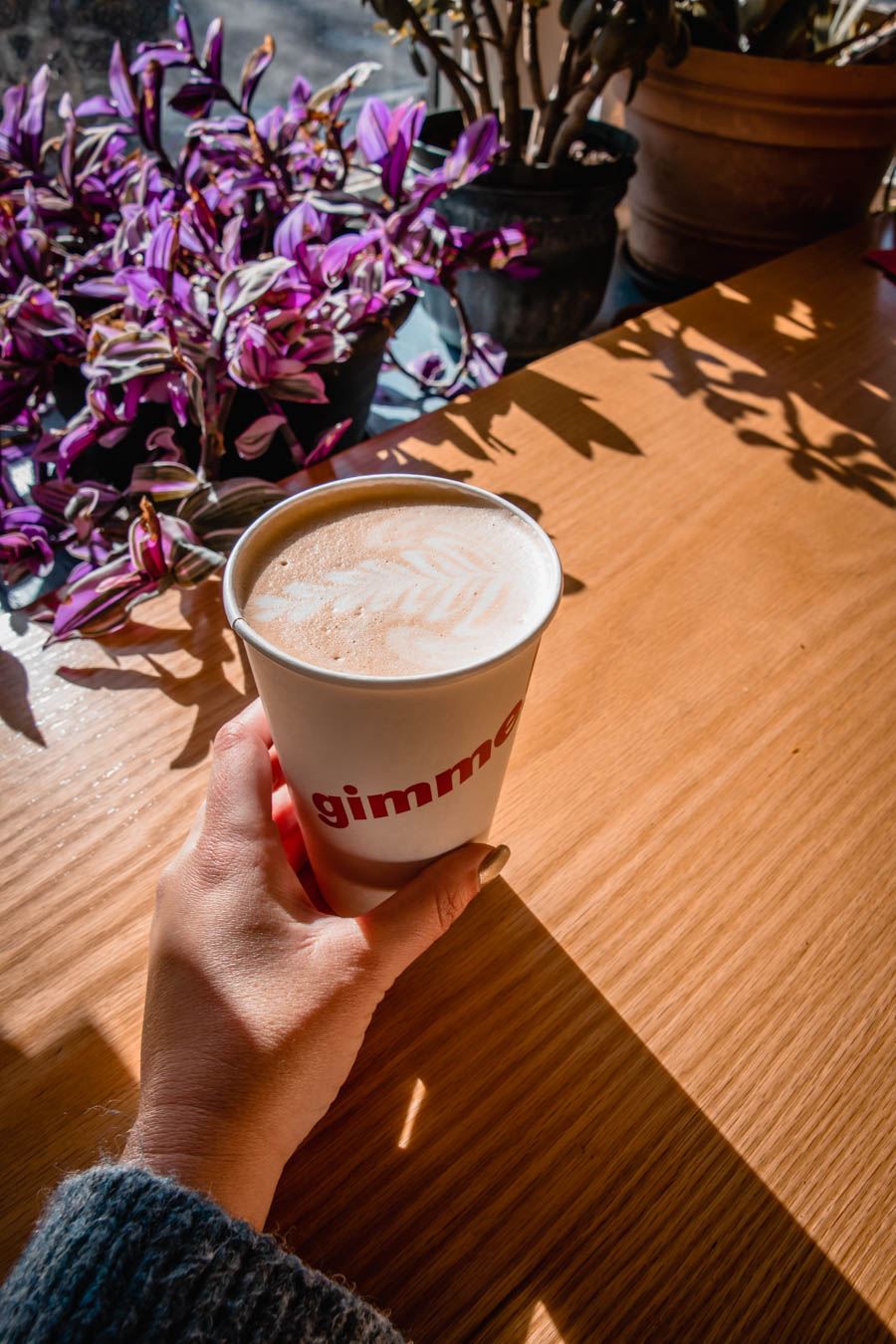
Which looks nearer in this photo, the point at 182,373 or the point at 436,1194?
the point at 436,1194

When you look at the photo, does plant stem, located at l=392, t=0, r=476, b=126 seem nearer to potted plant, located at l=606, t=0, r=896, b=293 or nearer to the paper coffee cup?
potted plant, located at l=606, t=0, r=896, b=293

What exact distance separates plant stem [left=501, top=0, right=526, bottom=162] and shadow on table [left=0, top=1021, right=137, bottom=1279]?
1397 millimetres

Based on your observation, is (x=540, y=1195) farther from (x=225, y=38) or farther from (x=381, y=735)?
(x=225, y=38)

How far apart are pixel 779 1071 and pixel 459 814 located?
28 cm

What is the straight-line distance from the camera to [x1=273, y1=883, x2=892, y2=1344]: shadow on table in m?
0.46

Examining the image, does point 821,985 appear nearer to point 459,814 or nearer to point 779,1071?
point 779,1071

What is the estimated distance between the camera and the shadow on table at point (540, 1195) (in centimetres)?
46

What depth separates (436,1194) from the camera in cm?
50

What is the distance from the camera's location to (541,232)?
130 centimetres

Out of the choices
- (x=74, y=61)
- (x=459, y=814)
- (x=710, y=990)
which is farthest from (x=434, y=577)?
(x=74, y=61)

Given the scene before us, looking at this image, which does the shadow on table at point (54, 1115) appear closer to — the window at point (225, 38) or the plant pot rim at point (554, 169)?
the plant pot rim at point (554, 169)

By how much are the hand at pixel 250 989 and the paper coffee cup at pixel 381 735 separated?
35mm

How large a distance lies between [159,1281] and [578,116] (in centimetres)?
147

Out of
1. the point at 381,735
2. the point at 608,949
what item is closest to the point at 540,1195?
the point at 608,949
